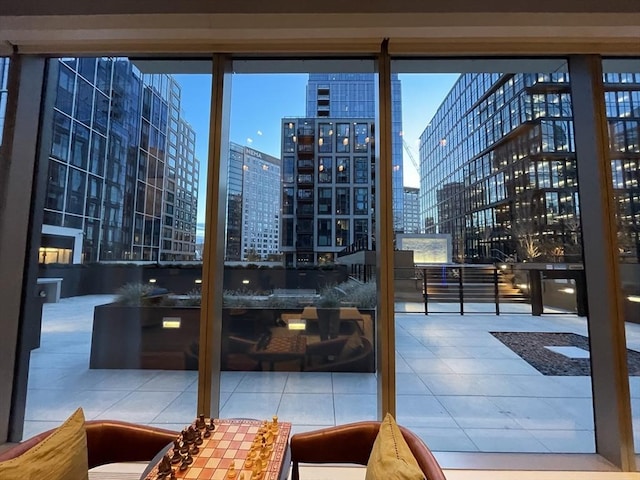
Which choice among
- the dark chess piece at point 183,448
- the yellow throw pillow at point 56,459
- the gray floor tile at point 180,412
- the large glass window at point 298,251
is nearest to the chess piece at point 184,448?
the dark chess piece at point 183,448

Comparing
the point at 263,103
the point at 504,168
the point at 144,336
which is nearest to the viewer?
the point at 504,168

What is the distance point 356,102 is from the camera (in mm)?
3064

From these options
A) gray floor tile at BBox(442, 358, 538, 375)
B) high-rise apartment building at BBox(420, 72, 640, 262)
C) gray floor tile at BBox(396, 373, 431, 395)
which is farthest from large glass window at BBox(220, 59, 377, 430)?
gray floor tile at BBox(442, 358, 538, 375)

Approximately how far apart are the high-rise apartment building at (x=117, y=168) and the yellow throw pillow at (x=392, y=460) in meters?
2.17

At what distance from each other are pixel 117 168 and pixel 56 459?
2.62 meters

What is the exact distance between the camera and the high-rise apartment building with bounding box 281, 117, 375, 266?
330 cm

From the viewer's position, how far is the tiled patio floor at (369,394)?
2.36m

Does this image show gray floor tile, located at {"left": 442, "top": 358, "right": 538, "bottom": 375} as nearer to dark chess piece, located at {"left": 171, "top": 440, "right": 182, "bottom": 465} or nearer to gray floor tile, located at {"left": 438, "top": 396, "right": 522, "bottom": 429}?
gray floor tile, located at {"left": 438, "top": 396, "right": 522, "bottom": 429}

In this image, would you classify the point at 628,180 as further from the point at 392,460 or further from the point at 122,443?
the point at 122,443

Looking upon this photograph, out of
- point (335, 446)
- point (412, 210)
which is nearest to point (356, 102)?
point (412, 210)

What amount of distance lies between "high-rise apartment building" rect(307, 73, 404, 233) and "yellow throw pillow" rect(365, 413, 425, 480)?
157 cm

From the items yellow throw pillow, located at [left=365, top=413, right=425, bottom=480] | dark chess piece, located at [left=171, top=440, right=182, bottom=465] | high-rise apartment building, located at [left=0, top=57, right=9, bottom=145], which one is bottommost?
dark chess piece, located at [left=171, top=440, right=182, bottom=465]

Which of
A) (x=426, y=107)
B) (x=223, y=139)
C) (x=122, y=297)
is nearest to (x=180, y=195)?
(x=223, y=139)

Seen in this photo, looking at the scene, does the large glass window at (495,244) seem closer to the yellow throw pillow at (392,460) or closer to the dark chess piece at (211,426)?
the yellow throw pillow at (392,460)
